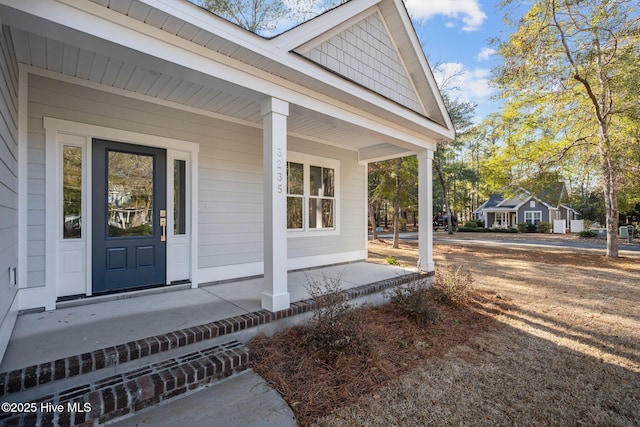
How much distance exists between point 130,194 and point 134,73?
1556 millimetres

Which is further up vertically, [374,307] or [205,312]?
[205,312]

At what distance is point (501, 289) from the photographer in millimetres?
6137

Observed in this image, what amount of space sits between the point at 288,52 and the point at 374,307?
3663 mm

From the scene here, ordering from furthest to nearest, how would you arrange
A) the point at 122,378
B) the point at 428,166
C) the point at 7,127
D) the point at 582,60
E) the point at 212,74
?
the point at 582,60
the point at 428,166
the point at 212,74
the point at 7,127
the point at 122,378

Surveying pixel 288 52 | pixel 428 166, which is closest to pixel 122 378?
pixel 288 52

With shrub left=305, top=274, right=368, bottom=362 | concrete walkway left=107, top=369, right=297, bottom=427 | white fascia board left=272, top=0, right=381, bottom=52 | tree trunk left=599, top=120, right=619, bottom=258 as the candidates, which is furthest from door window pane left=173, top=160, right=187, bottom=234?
tree trunk left=599, top=120, right=619, bottom=258

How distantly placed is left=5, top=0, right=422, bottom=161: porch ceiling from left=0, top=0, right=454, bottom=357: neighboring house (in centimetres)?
2

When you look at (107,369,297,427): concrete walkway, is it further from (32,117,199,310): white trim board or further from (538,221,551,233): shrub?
(538,221,551,233): shrub

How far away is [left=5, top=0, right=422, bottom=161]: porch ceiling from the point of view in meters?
2.33

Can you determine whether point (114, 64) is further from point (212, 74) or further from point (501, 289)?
point (501, 289)

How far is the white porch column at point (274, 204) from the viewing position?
11.0 ft

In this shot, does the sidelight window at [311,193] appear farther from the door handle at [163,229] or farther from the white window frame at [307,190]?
the door handle at [163,229]

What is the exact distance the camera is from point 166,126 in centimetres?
429

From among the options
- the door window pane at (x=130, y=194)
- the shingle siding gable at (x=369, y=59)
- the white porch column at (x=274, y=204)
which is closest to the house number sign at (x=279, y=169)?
the white porch column at (x=274, y=204)
